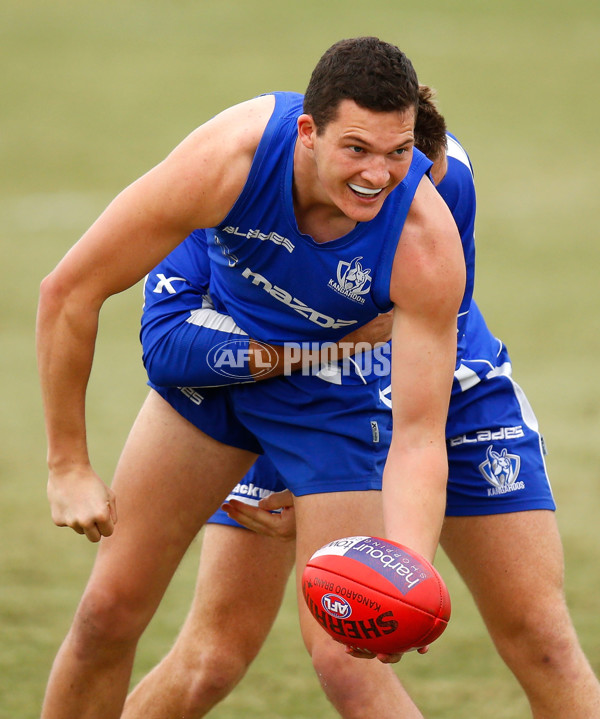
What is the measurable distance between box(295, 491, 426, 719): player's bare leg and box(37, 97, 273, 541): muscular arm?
1.89ft

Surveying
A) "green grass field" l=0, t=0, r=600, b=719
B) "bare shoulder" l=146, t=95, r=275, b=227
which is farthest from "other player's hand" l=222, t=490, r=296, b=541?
"bare shoulder" l=146, t=95, r=275, b=227

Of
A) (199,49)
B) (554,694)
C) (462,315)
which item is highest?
(199,49)

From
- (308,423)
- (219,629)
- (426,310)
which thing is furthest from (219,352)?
(219,629)

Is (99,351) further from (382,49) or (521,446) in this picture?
(382,49)

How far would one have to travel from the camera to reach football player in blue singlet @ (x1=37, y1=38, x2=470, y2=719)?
9.31 feet

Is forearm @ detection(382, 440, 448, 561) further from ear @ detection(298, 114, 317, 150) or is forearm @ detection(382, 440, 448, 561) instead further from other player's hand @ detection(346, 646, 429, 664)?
ear @ detection(298, 114, 317, 150)

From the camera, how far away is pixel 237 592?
151 inches

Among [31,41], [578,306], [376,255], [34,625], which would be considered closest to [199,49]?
[31,41]

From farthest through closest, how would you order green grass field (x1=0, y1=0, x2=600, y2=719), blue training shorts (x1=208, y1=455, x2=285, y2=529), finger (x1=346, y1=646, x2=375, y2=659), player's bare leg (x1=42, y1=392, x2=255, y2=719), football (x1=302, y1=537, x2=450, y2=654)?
1. green grass field (x1=0, y1=0, x2=600, y2=719)
2. blue training shorts (x1=208, y1=455, x2=285, y2=529)
3. player's bare leg (x1=42, y1=392, x2=255, y2=719)
4. finger (x1=346, y1=646, x2=375, y2=659)
5. football (x1=302, y1=537, x2=450, y2=654)

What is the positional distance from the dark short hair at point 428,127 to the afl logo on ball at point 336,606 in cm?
137

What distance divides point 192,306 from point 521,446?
3.77ft

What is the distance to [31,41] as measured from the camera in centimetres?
1580

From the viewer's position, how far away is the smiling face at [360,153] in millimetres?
2756

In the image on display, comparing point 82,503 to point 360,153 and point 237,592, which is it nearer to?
point 237,592
